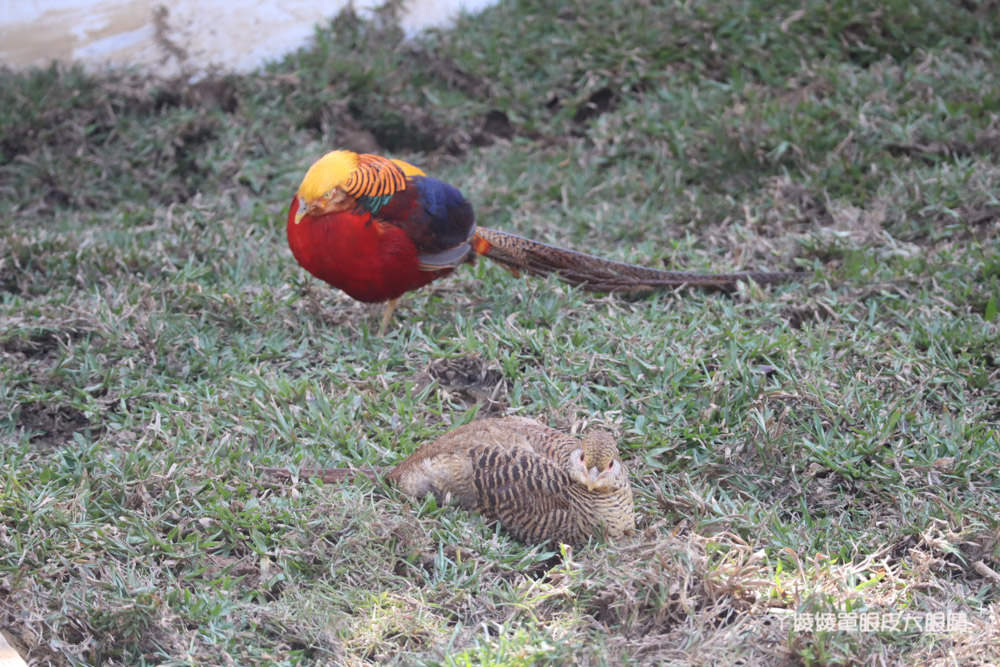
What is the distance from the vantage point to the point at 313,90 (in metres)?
5.97

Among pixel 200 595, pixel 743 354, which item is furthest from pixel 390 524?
pixel 743 354

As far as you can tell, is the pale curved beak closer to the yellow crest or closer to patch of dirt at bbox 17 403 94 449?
the yellow crest

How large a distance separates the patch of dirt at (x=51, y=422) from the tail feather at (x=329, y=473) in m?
0.87

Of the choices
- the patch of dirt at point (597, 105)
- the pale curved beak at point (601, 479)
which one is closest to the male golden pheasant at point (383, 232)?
the pale curved beak at point (601, 479)

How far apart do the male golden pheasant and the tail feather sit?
975mm

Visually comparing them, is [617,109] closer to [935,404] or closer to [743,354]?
[743,354]

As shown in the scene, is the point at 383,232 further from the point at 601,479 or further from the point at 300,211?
the point at 601,479

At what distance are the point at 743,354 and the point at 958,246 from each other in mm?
1456

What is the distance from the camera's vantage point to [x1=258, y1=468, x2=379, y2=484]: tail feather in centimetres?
319

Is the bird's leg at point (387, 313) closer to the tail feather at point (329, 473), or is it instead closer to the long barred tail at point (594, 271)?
the long barred tail at point (594, 271)

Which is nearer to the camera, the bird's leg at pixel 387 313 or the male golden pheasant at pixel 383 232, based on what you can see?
the male golden pheasant at pixel 383 232

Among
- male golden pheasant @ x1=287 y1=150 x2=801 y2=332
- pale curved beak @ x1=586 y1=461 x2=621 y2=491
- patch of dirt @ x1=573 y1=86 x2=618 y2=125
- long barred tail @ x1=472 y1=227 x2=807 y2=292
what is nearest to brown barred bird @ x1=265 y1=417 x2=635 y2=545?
pale curved beak @ x1=586 y1=461 x2=621 y2=491

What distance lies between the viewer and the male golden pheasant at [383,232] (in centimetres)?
387

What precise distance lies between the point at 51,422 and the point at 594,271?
2.26m
